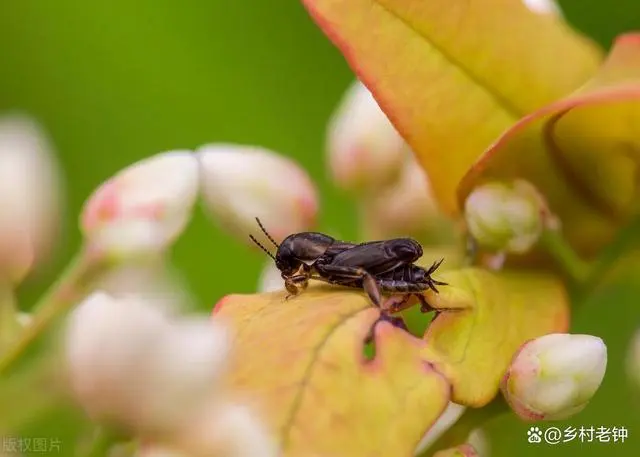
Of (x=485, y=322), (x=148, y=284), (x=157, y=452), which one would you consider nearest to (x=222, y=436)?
(x=157, y=452)

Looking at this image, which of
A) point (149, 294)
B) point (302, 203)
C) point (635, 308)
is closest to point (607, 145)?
point (302, 203)

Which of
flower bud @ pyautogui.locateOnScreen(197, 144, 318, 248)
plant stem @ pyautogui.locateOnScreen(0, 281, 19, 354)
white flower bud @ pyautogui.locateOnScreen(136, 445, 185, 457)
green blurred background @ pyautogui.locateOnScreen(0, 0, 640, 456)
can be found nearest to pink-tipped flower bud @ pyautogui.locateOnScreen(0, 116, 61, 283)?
plant stem @ pyautogui.locateOnScreen(0, 281, 19, 354)

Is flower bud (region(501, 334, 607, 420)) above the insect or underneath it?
underneath

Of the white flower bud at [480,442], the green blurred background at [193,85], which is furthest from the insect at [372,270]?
the green blurred background at [193,85]

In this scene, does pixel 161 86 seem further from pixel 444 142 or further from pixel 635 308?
pixel 444 142

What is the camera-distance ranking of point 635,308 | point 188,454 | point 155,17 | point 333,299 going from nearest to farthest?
point 188,454, point 333,299, point 635,308, point 155,17

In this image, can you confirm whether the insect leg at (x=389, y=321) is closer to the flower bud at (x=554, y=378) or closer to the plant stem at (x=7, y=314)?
the flower bud at (x=554, y=378)

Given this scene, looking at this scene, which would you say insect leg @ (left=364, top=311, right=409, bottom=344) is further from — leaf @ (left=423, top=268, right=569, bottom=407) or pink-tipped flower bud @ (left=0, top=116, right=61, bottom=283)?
pink-tipped flower bud @ (left=0, top=116, right=61, bottom=283)
